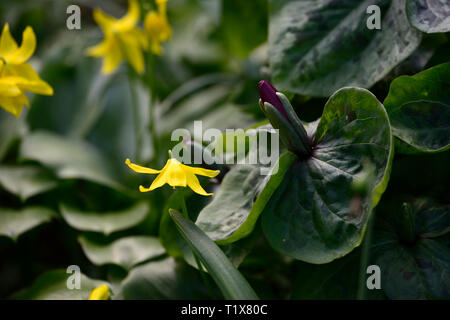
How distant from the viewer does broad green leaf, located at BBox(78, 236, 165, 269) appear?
1.00 m

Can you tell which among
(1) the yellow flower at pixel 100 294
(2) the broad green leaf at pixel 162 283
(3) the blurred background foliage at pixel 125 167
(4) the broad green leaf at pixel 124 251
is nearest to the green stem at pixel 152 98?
(3) the blurred background foliage at pixel 125 167

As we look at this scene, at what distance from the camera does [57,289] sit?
3.13ft

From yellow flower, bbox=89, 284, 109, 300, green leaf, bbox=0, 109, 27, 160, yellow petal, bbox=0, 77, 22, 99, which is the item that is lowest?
yellow flower, bbox=89, 284, 109, 300

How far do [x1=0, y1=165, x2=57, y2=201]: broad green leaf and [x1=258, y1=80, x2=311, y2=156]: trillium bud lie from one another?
712mm

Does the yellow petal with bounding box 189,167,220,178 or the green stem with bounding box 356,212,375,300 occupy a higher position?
the yellow petal with bounding box 189,167,220,178

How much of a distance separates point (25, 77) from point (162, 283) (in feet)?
1.66

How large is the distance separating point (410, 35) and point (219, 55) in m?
1.01

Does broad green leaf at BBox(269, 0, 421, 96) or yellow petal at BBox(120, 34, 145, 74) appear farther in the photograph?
yellow petal at BBox(120, 34, 145, 74)

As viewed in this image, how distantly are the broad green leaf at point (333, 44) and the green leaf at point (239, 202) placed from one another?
0.65ft

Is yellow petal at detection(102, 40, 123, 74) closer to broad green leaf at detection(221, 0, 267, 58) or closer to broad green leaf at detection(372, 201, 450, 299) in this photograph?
broad green leaf at detection(221, 0, 267, 58)

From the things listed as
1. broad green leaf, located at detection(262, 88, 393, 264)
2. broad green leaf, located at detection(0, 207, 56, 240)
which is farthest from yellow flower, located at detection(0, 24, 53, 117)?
broad green leaf, located at detection(262, 88, 393, 264)

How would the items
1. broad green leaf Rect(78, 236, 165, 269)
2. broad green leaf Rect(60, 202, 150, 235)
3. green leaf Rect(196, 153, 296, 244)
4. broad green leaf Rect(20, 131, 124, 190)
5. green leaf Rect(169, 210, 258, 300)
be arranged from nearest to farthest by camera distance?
green leaf Rect(169, 210, 258, 300) < green leaf Rect(196, 153, 296, 244) < broad green leaf Rect(78, 236, 165, 269) < broad green leaf Rect(60, 202, 150, 235) < broad green leaf Rect(20, 131, 124, 190)

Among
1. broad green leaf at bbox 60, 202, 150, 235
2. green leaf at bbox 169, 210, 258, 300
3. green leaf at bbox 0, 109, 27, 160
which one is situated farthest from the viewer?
green leaf at bbox 0, 109, 27, 160

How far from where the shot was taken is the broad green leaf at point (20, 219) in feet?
3.42
